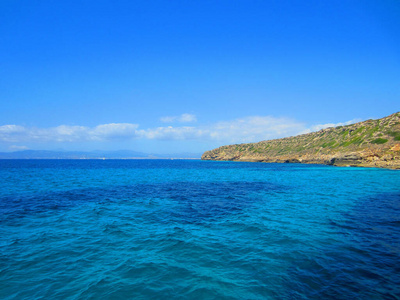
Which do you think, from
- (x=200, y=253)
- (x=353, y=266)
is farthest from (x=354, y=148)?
(x=200, y=253)

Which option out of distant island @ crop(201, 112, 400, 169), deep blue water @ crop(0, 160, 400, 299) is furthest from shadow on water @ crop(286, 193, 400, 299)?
distant island @ crop(201, 112, 400, 169)

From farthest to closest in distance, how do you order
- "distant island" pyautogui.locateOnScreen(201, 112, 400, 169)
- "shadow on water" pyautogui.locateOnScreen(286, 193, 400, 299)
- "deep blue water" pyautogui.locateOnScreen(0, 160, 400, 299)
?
"distant island" pyautogui.locateOnScreen(201, 112, 400, 169)
"deep blue water" pyautogui.locateOnScreen(0, 160, 400, 299)
"shadow on water" pyautogui.locateOnScreen(286, 193, 400, 299)

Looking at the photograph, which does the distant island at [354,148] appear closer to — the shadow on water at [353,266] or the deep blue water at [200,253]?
the shadow on water at [353,266]

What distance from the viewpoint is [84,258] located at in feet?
38.9

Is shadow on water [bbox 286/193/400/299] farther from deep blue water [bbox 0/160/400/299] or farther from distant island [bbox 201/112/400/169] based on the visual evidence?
distant island [bbox 201/112/400/169]

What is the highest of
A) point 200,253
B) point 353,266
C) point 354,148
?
point 354,148

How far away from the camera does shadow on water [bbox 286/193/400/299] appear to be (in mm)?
8695

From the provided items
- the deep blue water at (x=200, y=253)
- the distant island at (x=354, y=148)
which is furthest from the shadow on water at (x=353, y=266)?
the distant island at (x=354, y=148)

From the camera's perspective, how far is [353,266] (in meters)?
10.8

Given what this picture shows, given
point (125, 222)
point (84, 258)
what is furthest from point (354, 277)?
point (125, 222)

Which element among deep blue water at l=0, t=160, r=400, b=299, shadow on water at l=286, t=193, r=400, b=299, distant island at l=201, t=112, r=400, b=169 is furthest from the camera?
distant island at l=201, t=112, r=400, b=169

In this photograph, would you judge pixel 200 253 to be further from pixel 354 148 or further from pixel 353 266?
pixel 354 148

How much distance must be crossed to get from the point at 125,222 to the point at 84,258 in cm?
650

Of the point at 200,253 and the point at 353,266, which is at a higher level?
the point at 353,266
